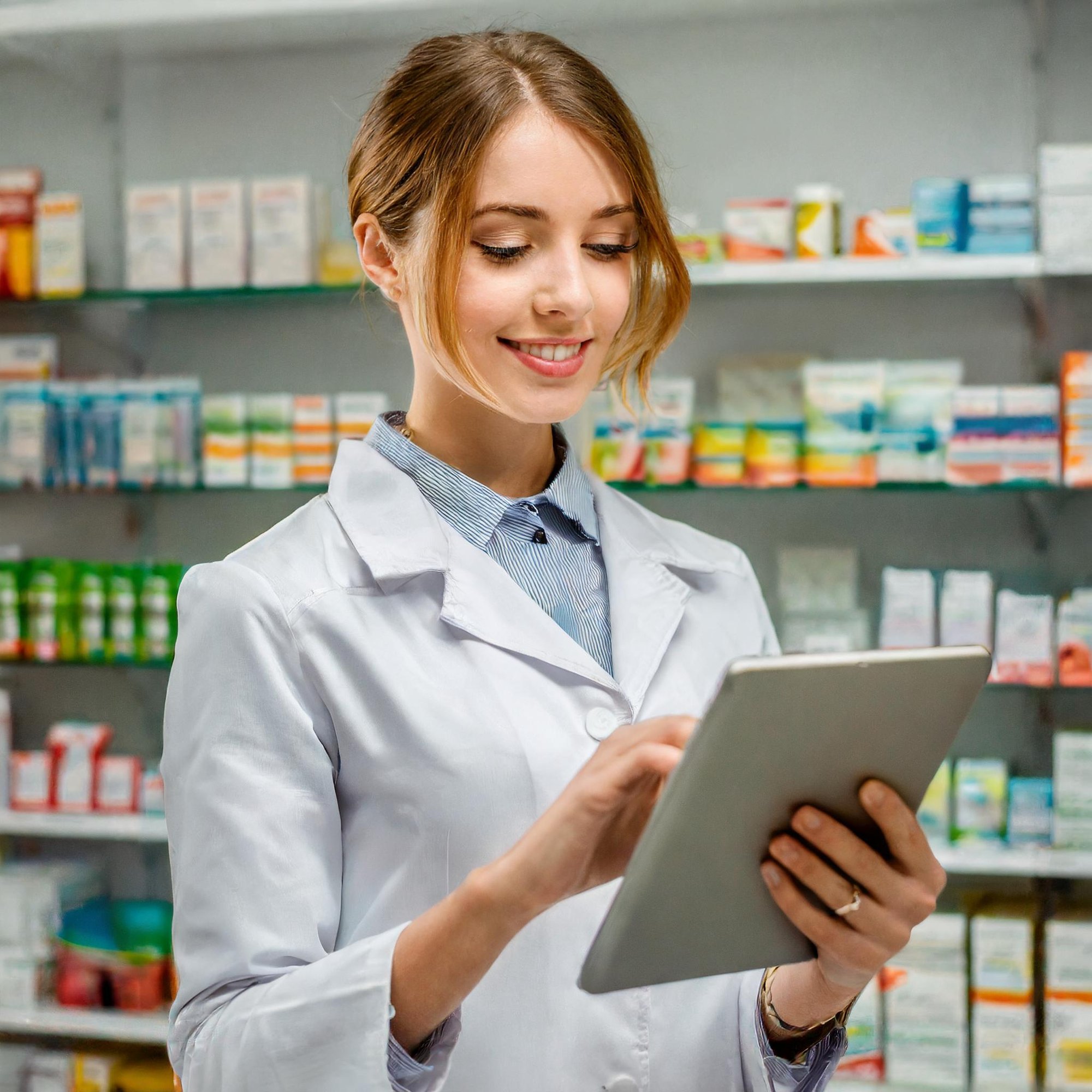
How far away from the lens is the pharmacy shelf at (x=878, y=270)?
2531 millimetres

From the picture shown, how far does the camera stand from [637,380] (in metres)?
1.25

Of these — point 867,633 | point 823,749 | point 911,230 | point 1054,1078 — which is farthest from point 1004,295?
point 823,749

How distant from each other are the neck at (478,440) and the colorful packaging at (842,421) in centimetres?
159

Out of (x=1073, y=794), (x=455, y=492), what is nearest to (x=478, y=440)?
(x=455, y=492)

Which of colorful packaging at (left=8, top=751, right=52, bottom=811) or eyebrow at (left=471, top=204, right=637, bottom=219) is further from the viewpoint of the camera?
colorful packaging at (left=8, top=751, right=52, bottom=811)

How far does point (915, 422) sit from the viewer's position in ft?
8.57

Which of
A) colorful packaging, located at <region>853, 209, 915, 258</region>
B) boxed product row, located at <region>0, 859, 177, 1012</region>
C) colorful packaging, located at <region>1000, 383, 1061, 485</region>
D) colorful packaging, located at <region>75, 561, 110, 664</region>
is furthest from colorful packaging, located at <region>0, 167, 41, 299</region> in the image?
colorful packaging, located at <region>1000, 383, 1061, 485</region>

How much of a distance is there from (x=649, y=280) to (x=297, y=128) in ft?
7.46

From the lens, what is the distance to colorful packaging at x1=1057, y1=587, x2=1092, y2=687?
8.36 ft

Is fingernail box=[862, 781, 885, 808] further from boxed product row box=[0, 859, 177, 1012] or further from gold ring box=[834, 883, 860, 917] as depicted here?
boxed product row box=[0, 859, 177, 1012]

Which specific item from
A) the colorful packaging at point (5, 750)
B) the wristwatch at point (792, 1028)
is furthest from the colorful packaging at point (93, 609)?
the wristwatch at point (792, 1028)

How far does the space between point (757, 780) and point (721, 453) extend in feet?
6.68

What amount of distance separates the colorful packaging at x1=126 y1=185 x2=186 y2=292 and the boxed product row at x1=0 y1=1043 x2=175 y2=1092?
195 centimetres

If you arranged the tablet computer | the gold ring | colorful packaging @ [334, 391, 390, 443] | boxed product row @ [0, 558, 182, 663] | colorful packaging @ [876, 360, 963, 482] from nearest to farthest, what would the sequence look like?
the tablet computer
the gold ring
colorful packaging @ [876, 360, 963, 482]
colorful packaging @ [334, 391, 390, 443]
boxed product row @ [0, 558, 182, 663]
